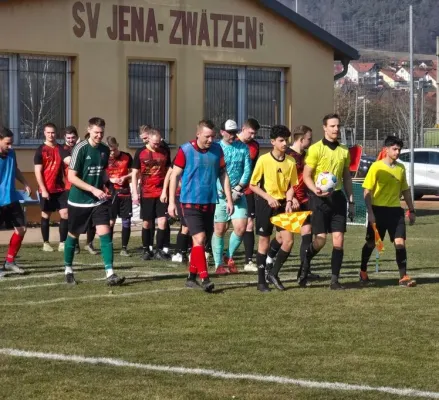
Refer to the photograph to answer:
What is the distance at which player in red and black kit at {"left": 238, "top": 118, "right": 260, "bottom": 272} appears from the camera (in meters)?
15.3

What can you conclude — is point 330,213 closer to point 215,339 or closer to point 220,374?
point 215,339

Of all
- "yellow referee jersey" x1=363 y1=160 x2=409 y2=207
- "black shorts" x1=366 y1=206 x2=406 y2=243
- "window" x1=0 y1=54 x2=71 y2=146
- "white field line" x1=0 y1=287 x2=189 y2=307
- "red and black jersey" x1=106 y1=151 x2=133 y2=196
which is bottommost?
"white field line" x1=0 y1=287 x2=189 y2=307

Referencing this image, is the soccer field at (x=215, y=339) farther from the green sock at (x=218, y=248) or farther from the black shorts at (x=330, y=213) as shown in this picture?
the black shorts at (x=330, y=213)

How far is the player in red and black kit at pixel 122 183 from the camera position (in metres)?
17.9

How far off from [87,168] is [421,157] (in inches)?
1077

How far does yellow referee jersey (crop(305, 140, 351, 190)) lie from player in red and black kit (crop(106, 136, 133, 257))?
525 centimetres

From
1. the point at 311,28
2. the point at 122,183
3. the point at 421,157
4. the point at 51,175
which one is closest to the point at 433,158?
A: the point at 421,157

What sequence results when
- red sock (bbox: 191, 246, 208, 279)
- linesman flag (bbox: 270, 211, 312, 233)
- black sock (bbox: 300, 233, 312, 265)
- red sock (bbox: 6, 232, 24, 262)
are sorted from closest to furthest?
red sock (bbox: 191, 246, 208, 279) < linesman flag (bbox: 270, 211, 312, 233) < black sock (bbox: 300, 233, 312, 265) < red sock (bbox: 6, 232, 24, 262)

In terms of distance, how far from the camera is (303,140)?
47.2 ft

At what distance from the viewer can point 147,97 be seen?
84.3ft

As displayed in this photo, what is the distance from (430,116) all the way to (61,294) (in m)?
71.8

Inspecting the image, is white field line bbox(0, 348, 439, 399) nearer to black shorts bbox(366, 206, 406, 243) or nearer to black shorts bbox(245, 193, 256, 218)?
black shorts bbox(366, 206, 406, 243)

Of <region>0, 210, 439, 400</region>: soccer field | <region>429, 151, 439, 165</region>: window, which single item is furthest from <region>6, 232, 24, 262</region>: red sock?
<region>429, 151, 439, 165</region>: window

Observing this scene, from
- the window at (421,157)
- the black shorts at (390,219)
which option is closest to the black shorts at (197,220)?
the black shorts at (390,219)
